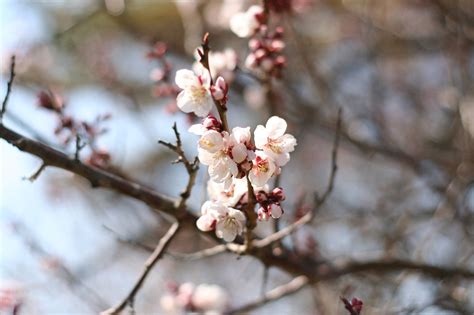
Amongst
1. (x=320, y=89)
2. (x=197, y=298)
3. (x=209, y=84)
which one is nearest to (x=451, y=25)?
(x=320, y=89)

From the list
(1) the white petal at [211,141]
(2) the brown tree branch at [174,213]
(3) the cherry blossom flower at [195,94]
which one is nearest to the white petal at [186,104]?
(3) the cherry blossom flower at [195,94]

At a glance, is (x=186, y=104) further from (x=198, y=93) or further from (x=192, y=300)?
(x=192, y=300)

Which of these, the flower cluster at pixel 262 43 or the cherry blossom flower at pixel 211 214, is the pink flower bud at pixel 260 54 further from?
the cherry blossom flower at pixel 211 214

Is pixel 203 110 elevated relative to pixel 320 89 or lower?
elevated

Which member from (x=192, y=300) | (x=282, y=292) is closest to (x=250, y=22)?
(x=282, y=292)

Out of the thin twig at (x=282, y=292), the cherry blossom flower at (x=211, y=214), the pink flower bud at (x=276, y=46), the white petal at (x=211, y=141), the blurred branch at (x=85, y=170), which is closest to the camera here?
the white petal at (x=211, y=141)

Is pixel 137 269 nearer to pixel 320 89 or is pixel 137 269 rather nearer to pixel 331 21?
pixel 320 89

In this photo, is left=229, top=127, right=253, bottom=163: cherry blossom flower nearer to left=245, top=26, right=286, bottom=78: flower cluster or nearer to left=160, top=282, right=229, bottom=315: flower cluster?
left=245, top=26, right=286, bottom=78: flower cluster
